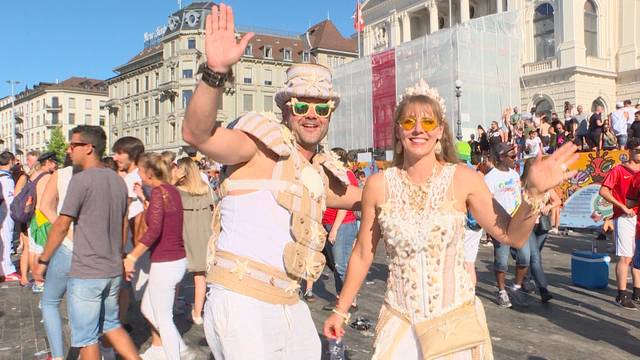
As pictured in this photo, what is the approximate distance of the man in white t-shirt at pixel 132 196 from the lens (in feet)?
18.6

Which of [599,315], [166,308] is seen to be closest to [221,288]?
[166,308]

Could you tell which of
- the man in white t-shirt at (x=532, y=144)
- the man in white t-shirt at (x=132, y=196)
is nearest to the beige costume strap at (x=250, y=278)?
the man in white t-shirt at (x=132, y=196)

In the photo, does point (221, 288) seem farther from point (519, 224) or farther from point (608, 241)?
point (608, 241)

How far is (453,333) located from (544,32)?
35677mm

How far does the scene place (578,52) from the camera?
31.9 meters

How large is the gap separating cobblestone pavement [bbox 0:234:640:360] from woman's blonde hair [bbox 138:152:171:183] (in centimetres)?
179

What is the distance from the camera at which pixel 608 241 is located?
42.1 feet

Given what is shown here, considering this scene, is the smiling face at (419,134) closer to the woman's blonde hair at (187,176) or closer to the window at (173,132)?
the woman's blonde hair at (187,176)

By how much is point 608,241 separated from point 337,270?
27.9 ft

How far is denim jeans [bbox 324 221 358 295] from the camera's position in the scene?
24.0 ft

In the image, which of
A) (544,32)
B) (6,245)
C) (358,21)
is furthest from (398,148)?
(358,21)

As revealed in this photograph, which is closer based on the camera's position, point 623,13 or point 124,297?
point 124,297

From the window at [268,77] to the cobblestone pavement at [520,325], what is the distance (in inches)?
2448

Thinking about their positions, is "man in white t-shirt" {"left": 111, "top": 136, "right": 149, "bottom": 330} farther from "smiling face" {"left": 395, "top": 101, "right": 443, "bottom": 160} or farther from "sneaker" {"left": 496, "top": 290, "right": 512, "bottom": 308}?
"sneaker" {"left": 496, "top": 290, "right": 512, "bottom": 308}
